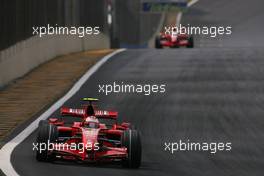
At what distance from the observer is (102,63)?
3347 cm

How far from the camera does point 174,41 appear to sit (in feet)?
162

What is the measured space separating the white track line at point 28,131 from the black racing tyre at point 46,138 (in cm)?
47

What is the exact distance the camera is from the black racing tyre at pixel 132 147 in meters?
16.4

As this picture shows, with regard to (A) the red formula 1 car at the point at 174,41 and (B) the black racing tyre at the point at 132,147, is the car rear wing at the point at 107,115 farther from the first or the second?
(A) the red formula 1 car at the point at 174,41

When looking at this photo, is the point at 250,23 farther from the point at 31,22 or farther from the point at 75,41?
the point at 31,22

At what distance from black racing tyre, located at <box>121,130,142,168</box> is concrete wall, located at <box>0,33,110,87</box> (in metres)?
10.8

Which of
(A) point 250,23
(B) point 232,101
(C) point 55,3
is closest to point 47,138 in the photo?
(B) point 232,101

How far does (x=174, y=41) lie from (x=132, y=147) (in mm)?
32865

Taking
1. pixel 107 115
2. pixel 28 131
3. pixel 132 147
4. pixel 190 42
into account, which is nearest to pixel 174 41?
pixel 190 42

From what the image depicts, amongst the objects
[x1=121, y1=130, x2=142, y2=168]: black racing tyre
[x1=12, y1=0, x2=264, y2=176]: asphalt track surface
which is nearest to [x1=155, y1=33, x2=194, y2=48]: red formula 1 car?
[x1=12, y1=0, x2=264, y2=176]: asphalt track surface

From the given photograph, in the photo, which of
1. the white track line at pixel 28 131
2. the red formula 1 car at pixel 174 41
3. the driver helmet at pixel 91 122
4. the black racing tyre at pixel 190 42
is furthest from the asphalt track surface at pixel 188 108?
the red formula 1 car at pixel 174 41

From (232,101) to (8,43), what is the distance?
6.40 m

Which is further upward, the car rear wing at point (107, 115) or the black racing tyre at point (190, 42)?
the black racing tyre at point (190, 42)

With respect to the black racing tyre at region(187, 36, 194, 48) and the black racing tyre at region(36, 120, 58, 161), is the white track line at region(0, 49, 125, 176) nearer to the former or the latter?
the black racing tyre at region(36, 120, 58, 161)
